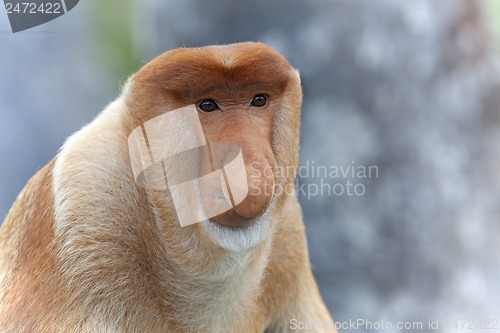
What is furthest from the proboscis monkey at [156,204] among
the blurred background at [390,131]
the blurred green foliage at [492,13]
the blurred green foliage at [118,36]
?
the blurred green foliage at [492,13]

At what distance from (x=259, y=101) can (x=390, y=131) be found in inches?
79.8

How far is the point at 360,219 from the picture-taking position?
13.4 feet

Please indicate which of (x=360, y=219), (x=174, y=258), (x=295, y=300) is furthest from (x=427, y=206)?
(x=174, y=258)

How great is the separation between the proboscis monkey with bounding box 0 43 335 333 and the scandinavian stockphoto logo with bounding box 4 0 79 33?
850mm

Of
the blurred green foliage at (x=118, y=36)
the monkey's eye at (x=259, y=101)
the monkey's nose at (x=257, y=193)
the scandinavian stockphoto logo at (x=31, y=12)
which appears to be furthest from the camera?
the blurred green foliage at (x=118, y=36)

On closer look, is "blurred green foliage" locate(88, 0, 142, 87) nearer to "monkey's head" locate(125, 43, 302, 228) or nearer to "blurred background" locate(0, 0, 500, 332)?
"blurred background" locate(0, 0, 500, 332)

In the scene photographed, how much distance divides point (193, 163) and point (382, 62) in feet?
7.20

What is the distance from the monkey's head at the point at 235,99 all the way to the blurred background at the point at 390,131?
157cm

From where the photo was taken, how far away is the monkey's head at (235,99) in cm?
201

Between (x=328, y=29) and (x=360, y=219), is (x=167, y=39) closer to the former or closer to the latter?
(x=328, y=29)
